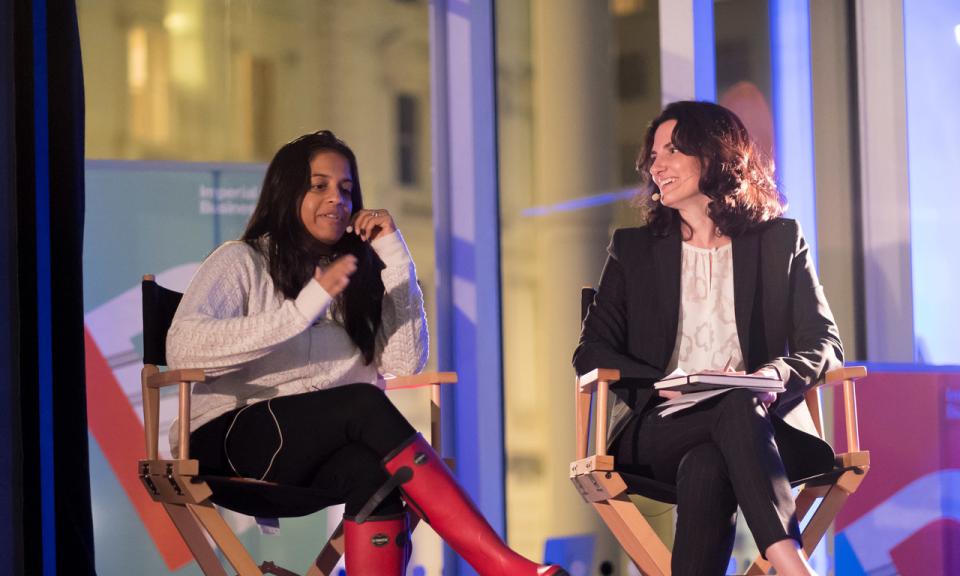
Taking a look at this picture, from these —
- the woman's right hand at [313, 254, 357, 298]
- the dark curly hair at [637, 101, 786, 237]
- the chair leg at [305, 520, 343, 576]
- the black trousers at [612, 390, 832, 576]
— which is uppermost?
the dark curly hair at [637, 101, 786, 237]

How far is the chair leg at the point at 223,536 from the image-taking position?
7.60ft

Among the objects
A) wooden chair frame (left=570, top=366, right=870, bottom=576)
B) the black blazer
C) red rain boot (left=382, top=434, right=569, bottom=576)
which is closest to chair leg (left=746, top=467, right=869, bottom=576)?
wooden chair frame (left=570, top=366, right=870, bottom=576)

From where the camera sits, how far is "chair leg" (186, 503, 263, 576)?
2.32 m

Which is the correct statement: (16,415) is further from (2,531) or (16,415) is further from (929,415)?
(929,415)

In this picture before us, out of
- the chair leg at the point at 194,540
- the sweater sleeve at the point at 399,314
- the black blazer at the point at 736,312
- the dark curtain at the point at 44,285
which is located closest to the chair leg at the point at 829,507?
the black blazer at the point at 736,312

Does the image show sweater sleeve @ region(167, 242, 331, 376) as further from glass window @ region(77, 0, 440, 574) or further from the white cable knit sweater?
glass window @ region(77, 0, 440, 574)

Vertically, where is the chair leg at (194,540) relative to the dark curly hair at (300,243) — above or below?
below

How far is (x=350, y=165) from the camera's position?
A: 271 centimetres

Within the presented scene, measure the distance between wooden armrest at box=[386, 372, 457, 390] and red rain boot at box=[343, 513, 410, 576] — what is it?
0.46 metres

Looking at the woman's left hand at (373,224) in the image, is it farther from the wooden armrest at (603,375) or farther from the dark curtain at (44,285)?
the dark curtain at (44,285)

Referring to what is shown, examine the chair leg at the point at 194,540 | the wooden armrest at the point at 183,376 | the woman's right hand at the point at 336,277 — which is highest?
the woman's right hand at the point at 336,277

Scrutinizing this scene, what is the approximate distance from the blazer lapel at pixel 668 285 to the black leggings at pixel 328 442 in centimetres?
66

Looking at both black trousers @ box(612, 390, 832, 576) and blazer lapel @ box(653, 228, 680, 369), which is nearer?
black trousers @ box(612, 390, 832, 576)

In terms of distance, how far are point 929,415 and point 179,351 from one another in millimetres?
2106
